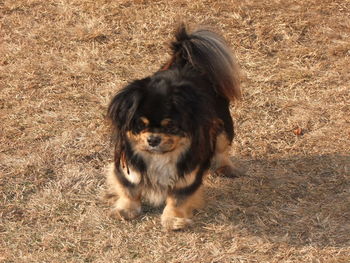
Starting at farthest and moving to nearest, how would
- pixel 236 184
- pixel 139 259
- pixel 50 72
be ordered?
1. pixel 50 72
2. pixel 236 184
3. pixel 139 259

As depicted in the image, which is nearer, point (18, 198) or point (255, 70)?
point (18, 198)

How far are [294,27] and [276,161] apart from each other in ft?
8.92

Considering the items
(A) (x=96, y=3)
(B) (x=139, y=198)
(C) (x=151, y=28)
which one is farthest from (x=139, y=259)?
(A) (x=96, y=3)

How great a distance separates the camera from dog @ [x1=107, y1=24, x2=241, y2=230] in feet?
11.6

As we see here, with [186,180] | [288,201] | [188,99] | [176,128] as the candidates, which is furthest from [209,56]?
[288,201]

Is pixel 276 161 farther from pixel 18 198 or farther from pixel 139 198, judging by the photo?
pixel 18 198

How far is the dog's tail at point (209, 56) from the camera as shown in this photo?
411 cm

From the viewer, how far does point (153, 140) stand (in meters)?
3.56

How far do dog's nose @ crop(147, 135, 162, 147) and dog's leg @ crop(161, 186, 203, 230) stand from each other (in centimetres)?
62

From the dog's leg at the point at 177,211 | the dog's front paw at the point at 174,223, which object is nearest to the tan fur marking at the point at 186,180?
the dog's leg at the point at 177,211

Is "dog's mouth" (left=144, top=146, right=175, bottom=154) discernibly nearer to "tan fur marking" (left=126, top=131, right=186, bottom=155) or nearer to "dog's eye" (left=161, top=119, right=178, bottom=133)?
"tan fur marking" (left=126, top=131, right=186, bottom=155)

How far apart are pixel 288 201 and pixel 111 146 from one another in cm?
137

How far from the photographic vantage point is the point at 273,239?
401 cm

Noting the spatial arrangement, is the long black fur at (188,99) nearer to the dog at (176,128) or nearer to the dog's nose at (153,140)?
the dog at (176,128)
